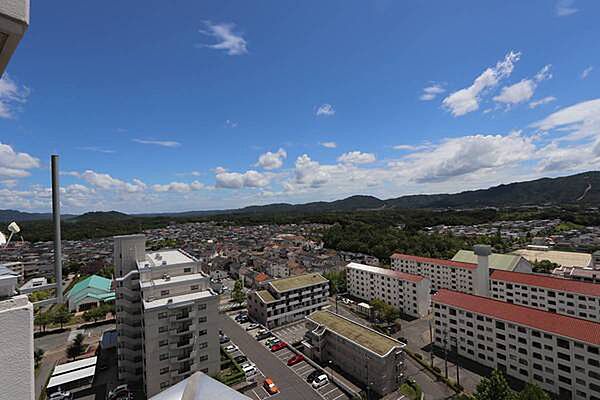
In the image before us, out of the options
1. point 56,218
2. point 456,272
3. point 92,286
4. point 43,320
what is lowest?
point 43,320

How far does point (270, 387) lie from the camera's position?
13.2 meters

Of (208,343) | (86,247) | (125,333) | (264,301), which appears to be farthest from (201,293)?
(86,247)

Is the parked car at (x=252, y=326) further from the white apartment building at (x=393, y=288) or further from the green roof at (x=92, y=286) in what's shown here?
the green roof at (x=92, y=286)

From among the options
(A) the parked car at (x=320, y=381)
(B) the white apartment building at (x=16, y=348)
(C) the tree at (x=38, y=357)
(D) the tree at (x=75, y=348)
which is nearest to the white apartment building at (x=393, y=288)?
(A) the parked car at (x=320, y=381)

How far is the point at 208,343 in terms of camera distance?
43.0ft

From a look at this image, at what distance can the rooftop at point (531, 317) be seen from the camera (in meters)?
12.6

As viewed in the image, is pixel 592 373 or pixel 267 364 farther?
pixel 267 364

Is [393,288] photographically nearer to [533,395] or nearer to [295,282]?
[295,282]

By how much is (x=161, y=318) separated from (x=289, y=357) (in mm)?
7855

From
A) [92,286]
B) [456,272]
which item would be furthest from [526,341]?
[92,286]

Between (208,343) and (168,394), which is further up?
(168,394)

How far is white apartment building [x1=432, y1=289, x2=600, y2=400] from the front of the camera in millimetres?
12391

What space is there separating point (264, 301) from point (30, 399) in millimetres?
20631

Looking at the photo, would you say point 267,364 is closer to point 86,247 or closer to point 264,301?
point 264,301
